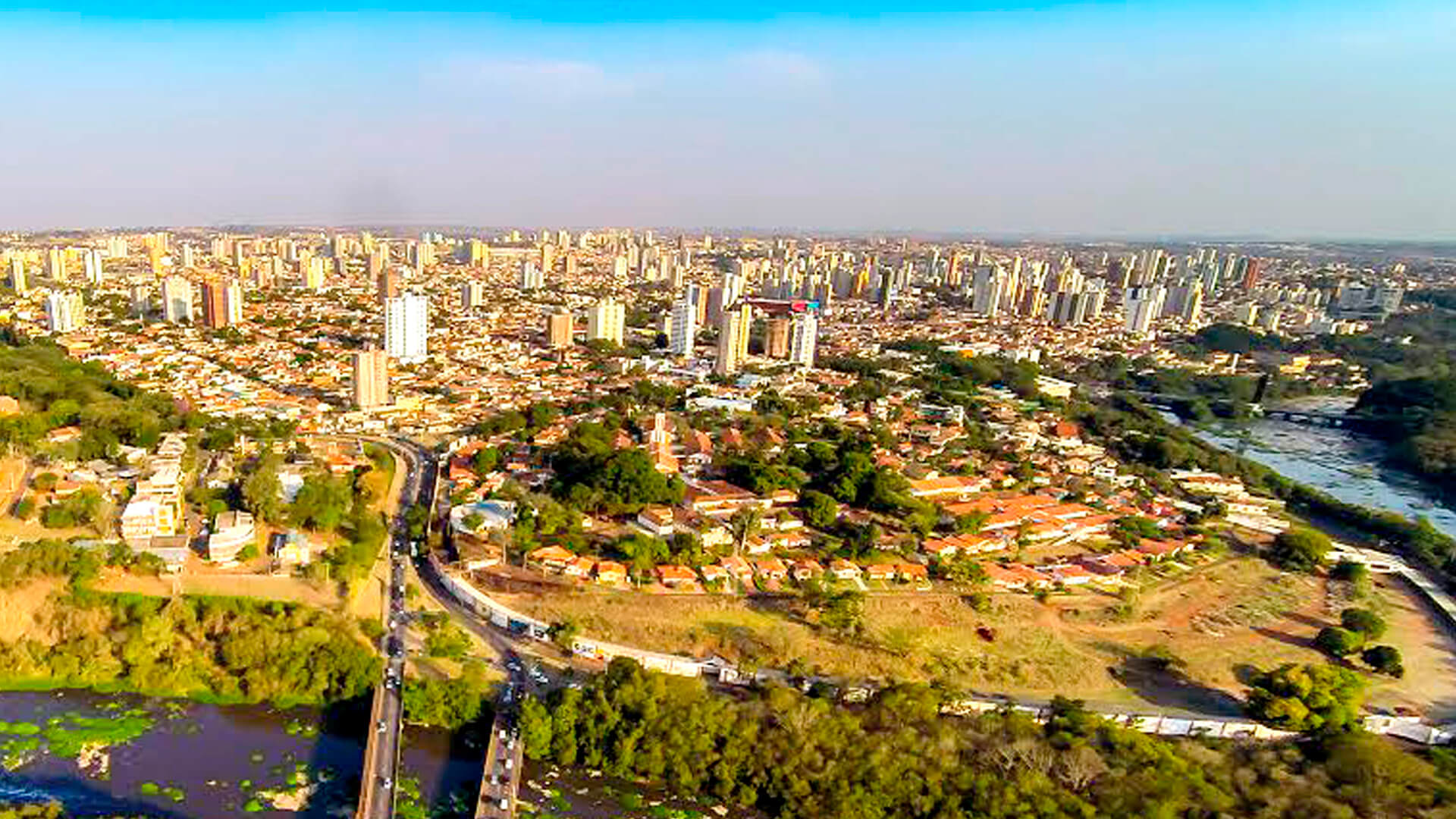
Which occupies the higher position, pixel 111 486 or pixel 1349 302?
pixel 1349 302

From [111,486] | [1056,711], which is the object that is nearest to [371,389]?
[111,486]

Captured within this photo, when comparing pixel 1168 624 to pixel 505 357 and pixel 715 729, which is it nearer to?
pixel 715 729

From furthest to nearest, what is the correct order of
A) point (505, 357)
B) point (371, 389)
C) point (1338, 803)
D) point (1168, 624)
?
point (505, 357) → point (371, 389) → point (1168, 624) → point (1338, 803)

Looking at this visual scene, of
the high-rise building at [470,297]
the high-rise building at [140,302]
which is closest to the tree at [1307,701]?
the high-rise building at [470,297]

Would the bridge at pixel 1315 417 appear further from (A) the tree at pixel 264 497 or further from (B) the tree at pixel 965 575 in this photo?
(A) the tree at pixel 264 497

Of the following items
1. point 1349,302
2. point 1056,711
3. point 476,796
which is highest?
point 1349,302

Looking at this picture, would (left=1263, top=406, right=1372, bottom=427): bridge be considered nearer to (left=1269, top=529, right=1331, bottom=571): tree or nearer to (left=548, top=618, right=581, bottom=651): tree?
(left=1269, top=529, right=1331, bottom=571): tree

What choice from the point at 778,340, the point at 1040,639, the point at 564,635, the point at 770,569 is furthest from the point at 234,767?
the point at 778,340

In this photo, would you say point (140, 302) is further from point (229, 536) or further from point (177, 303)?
point (229, 536)
